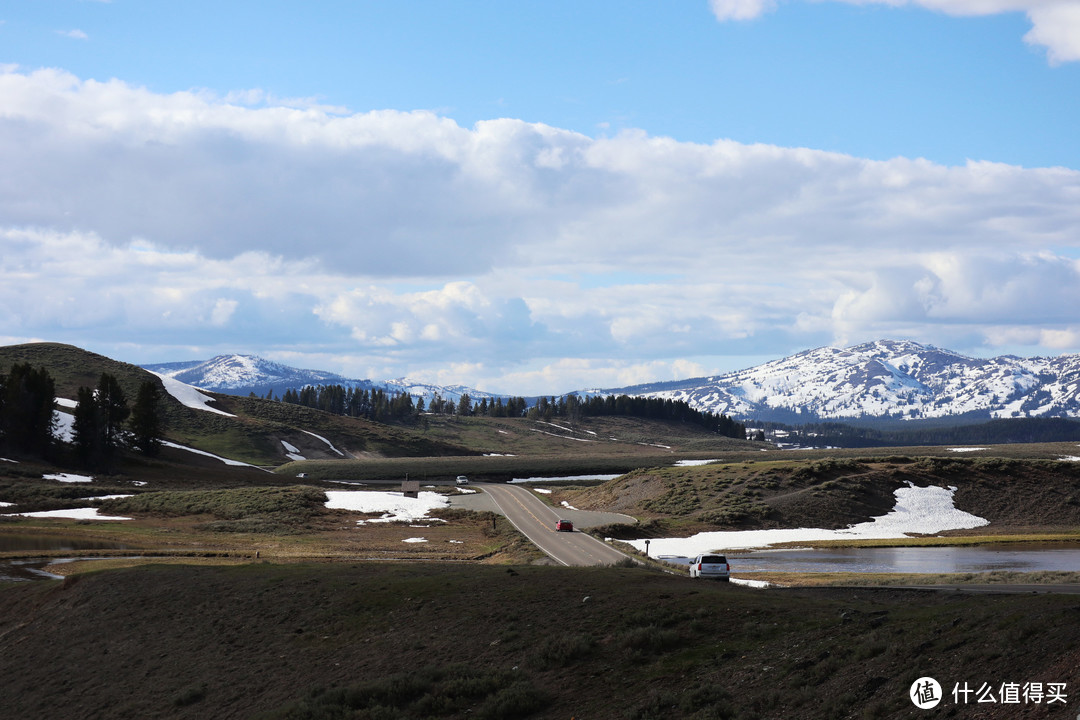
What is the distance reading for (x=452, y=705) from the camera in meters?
19.6

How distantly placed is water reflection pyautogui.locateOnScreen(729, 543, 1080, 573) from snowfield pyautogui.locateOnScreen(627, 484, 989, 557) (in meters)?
5.01

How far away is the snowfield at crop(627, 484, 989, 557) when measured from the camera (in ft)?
206

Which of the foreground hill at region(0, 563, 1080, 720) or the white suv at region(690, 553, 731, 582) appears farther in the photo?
the white suv at region(690, 553, 731, 582)

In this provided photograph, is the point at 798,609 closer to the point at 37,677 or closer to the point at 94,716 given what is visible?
the point at 94,716

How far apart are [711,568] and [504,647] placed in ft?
63.2

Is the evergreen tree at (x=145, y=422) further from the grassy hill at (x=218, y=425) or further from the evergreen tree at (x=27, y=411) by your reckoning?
the grassy hill at (x=218, y=425)

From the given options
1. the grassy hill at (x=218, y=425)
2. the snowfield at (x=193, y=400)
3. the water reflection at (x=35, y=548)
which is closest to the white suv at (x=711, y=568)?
the water reflection at (x=35, y=548)

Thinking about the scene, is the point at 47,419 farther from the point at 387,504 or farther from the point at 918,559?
the point at 918,559

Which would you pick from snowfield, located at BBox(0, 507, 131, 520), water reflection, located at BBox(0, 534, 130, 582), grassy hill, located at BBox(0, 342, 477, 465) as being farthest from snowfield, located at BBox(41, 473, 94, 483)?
grassy hill, located at BBox(0, 342, 477, 465)

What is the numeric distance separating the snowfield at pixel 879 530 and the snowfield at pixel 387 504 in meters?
29.8

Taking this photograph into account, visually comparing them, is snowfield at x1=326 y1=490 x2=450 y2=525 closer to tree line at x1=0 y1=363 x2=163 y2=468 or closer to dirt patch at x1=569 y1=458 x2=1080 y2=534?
dirt patch at x1=569 y1=458 x2=1080 y2=534

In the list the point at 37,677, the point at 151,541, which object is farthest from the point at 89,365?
the point at 37,677

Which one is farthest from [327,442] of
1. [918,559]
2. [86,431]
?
[918,559]

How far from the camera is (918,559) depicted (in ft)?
174
